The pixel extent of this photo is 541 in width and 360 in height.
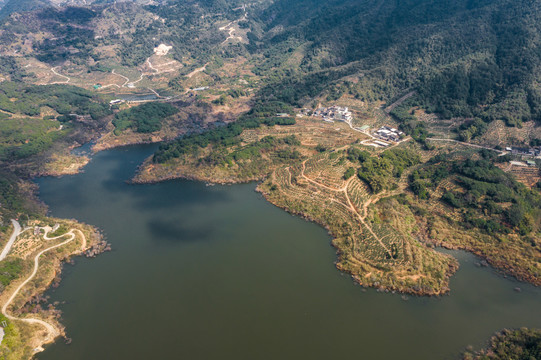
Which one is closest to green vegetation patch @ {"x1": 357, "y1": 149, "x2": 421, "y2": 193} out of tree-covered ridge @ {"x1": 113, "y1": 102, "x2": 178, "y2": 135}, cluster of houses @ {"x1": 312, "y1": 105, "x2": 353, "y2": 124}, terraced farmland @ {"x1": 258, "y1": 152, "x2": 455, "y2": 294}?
terraced farmland @ {"x1": 258, "y1": 152, "x2": 455, "y2": 294}

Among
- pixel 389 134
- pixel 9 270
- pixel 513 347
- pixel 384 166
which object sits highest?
pixel 9 270

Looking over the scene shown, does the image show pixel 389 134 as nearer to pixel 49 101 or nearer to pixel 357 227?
pixel 357 227

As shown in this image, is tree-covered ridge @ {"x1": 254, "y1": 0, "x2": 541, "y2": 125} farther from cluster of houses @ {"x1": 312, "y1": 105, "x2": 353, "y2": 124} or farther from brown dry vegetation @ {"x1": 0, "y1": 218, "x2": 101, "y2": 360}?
brown dry vegetation @ {"x1": 0, "y1": 218, "x2": 101, "y2": 360}

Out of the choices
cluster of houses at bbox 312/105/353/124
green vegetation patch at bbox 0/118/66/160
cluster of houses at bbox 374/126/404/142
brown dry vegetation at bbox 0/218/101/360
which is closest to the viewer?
brown dry vegetation at bbox 0/218/101/360

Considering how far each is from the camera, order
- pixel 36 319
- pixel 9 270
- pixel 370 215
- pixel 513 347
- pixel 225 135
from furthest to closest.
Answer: pixel 225 135
pixel 370 215
pixel 9 270
pixel 36 319
pixel 513 347

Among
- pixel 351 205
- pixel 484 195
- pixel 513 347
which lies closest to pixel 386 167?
pixel 351 205

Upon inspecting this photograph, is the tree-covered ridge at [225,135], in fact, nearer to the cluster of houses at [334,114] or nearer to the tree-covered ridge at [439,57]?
the cluster of houses at [334,114]
